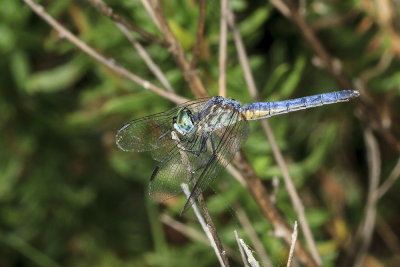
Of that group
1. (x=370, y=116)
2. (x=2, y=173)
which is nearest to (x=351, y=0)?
(x=370, y=116)

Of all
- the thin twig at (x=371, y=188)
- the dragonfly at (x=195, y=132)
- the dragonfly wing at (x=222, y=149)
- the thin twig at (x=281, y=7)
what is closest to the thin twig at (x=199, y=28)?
the dragonfly at (x=195, y=132)

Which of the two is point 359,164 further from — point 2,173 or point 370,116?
point 2,173

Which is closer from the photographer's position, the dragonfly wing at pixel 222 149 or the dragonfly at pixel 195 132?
the dragonfly wing at pixel 222 149

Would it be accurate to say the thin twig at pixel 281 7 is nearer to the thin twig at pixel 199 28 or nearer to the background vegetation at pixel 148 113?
the background vegetation at pixel 148 113

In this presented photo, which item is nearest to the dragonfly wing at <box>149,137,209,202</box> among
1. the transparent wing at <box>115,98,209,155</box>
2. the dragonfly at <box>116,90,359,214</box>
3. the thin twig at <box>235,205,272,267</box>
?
the dragonfly at <box>116,90,359,214</box>

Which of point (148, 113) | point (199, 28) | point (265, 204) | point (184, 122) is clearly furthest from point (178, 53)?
point (148, 113)

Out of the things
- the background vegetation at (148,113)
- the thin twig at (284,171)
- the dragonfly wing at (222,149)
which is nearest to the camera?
the dragonfly wing at (222,149)
